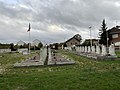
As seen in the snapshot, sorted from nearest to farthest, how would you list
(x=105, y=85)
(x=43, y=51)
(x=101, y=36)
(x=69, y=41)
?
(x=105, y=85) → (x=43, y=51) → (x=101, y=36) → (x=69, y=41)

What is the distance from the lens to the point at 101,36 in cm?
8812

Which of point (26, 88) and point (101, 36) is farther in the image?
point (101, 36)

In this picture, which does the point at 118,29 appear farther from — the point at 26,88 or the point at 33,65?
the point at 26,88

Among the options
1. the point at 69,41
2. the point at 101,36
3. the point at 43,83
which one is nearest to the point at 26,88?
the point at 43,83

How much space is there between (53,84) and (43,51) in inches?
525

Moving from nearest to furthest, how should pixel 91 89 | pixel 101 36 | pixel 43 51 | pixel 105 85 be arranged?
1. pixel 91 89
2. pixel 105 85
3. pixel 43 51
4. pixel 101 36

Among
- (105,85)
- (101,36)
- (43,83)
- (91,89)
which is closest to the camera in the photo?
(91,89)

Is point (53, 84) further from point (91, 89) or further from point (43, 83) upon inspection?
point (91, 89)

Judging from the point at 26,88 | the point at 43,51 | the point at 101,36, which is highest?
the point at 101,36

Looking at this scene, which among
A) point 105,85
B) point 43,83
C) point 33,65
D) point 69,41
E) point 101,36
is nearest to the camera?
point 105,85

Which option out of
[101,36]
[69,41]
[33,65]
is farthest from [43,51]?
[69,41]

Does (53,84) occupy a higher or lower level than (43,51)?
lower

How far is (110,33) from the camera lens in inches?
3632

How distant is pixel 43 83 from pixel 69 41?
14584 cm
